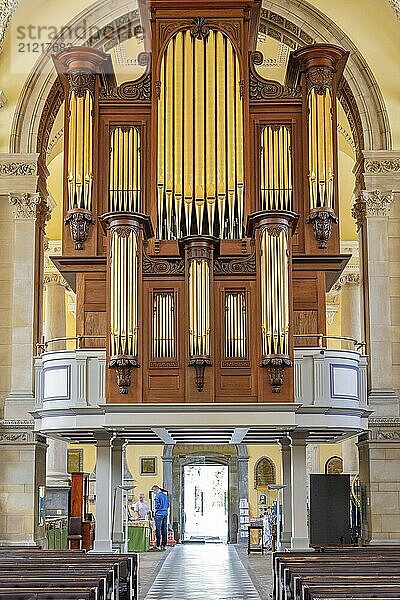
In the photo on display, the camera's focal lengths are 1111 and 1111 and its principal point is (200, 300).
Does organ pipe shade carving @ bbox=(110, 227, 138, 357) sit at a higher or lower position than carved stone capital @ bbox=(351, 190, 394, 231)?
lower

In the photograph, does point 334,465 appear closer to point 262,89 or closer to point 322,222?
point 322,222

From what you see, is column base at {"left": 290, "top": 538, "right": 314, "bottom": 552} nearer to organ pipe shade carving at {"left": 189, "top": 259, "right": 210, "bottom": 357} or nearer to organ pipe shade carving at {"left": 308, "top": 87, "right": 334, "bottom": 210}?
organ pipe shade carving at {"left": 189, "top": 259, "right": 210, "bottom": 357}

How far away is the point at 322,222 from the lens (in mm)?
21625

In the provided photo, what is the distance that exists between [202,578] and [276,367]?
178 inches

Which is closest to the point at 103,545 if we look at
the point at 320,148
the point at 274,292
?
the point at 274,292

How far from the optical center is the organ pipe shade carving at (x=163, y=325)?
19156 mm

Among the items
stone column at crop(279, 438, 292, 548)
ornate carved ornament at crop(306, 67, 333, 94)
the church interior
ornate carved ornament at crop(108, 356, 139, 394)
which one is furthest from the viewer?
ornate carved ornament at crop(306, 67, 333, 94)

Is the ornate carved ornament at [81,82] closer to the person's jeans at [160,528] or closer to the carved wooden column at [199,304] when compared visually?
the carved wooden column at [199,304]

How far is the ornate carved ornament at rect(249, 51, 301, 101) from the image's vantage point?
893 inches

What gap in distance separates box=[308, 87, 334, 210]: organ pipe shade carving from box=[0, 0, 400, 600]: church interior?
1.6 inches

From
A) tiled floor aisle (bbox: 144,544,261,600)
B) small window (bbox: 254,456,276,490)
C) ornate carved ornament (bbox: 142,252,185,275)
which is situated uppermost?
ornate carved ornament (bbox: 142,252,185,275)

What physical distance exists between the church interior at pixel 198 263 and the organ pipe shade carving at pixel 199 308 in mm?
38

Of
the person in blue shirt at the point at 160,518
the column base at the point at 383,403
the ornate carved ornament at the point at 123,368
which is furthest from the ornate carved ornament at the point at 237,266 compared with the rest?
the person in blue shirt at the point at 160,518

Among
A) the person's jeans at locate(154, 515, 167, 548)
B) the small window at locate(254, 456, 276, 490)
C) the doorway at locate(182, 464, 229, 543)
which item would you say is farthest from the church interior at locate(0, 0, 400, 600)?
the doorway at locate(182, 464, 229, 543)
